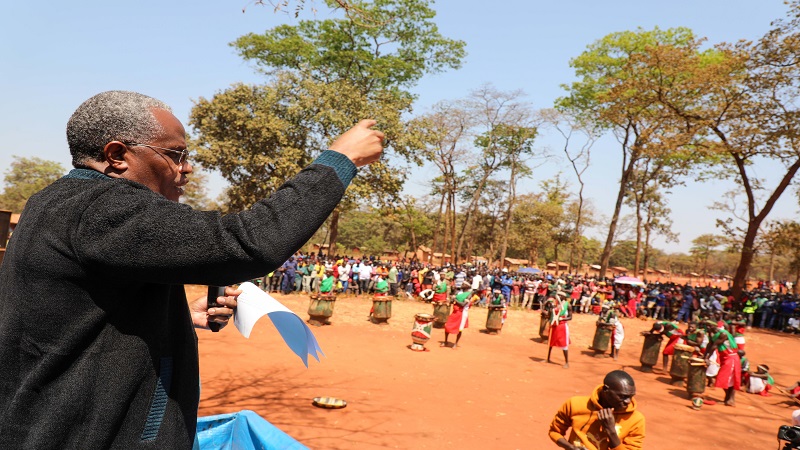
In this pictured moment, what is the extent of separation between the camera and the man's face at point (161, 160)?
48.7 inches

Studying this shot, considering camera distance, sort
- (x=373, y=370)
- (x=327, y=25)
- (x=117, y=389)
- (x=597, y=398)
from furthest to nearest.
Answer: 1. (x=327, y=25)
2. (x=373, y=370)
3. (x=597, y=398)
4. (x=117, y=389)

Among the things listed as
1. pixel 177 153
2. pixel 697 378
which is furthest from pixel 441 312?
pixel 177 153

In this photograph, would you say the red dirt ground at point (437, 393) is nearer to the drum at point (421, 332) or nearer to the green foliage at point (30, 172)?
the drum at point (421, 332)

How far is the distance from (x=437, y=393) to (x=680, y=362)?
5.81 m

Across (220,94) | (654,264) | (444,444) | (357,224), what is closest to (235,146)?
(220,94)

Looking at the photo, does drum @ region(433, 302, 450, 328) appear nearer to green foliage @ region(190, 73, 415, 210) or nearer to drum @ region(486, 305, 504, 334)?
drum @ region(486, 305, 504, 334)

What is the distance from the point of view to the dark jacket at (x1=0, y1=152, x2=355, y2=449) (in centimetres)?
98

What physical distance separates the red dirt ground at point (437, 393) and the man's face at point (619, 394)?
9.02 ft

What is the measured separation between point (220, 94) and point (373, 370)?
16.1 metres

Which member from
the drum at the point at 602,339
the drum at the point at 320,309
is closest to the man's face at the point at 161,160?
the drum at the point at 320,309

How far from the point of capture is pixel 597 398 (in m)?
4.26

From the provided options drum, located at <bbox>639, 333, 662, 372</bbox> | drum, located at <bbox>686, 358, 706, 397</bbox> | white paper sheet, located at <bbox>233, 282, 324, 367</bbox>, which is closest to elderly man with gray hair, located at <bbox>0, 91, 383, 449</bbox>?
white paper sheet, located at <bbox>233, 282, 324, 367</bbox>

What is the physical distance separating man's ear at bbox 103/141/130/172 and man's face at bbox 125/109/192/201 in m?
0.01

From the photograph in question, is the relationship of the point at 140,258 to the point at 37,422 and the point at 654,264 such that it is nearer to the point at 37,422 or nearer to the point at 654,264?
the point at 37,422
